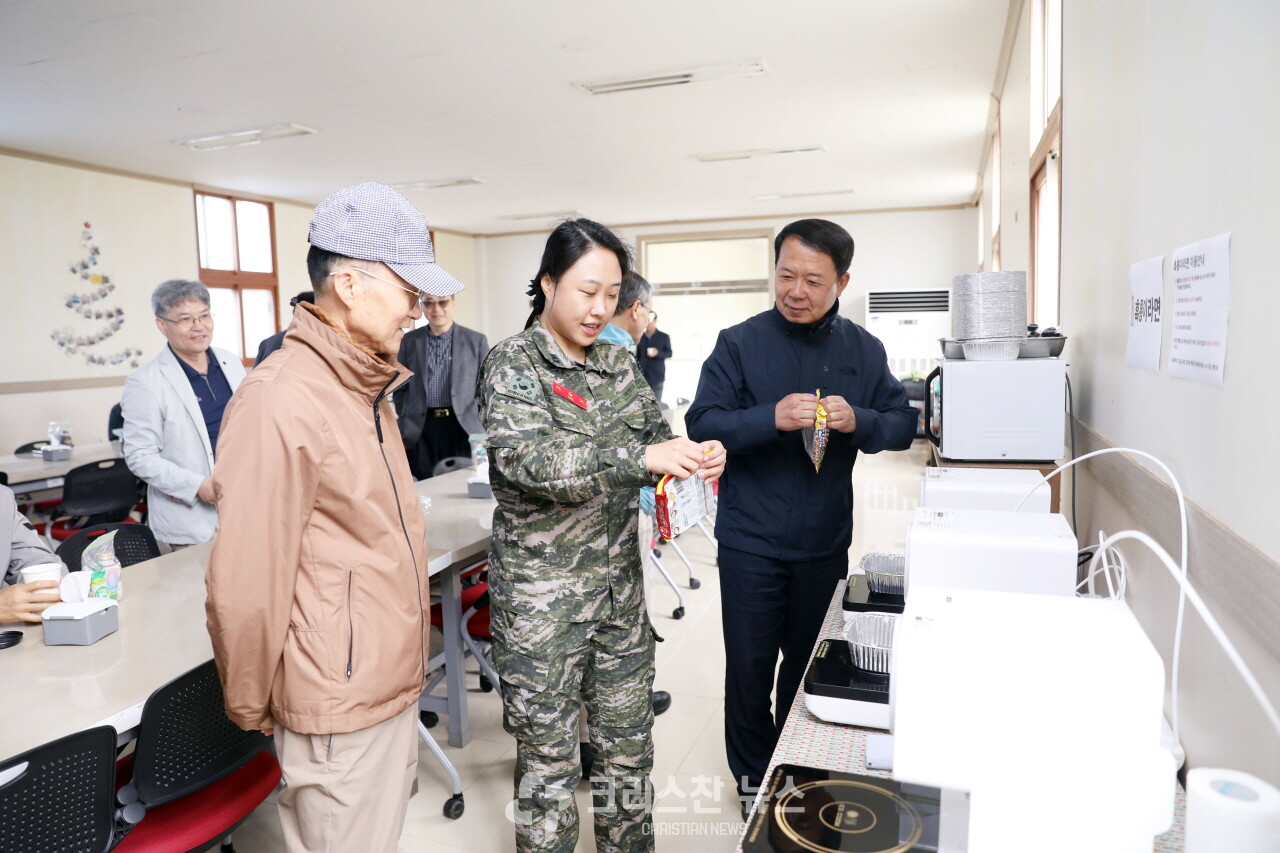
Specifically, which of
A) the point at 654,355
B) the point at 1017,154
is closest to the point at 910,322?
the point at 654,355

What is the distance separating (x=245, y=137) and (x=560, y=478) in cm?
635

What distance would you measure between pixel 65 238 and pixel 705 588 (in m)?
6.52

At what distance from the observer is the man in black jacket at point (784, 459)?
83.3 inches

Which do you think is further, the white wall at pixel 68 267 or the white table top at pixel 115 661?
the white wall at pixel 68 267

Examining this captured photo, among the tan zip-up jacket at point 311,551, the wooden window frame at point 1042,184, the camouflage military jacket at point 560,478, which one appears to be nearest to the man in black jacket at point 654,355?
the wooden window frame at point 1042,184

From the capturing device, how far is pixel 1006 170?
5.29 meters

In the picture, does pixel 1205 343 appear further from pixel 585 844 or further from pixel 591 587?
pixel 585 844

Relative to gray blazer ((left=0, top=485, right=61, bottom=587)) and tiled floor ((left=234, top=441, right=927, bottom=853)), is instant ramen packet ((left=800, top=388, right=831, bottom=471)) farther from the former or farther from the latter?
gray blazer ((left=0, top=485, right=61, bottom=587))

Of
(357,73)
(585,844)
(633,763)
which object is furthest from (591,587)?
(357,73)

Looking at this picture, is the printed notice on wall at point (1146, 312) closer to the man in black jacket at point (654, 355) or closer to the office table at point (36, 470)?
the man in black jacket at point (654, 355)

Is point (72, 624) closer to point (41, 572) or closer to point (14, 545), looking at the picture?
point (41, 572)

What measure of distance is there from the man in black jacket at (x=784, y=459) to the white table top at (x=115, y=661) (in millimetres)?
1016

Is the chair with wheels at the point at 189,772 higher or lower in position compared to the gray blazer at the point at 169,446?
lower

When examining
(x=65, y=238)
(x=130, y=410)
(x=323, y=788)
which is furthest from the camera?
(x=65, y=238)
